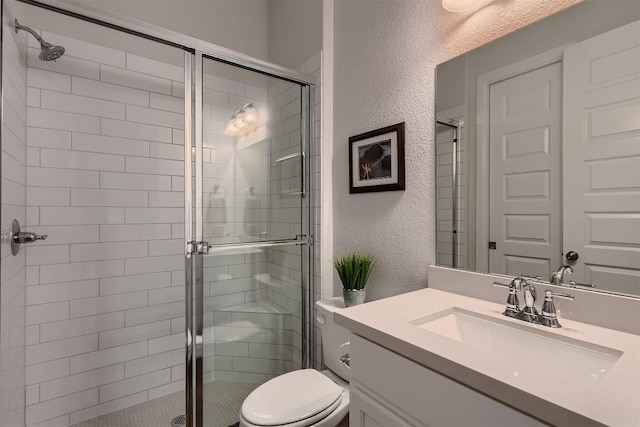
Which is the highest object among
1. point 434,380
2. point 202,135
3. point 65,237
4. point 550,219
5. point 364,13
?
point 364,13

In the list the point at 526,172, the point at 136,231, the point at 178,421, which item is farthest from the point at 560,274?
the point at 136,231

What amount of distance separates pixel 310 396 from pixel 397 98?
1371 mm

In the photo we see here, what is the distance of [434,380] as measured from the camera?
0.71 m

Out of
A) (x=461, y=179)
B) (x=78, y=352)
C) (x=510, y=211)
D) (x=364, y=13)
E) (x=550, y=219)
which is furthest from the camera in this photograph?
(x=78, y=352)

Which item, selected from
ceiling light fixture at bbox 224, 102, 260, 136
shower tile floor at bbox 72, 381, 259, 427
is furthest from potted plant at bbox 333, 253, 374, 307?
ceiling light fixture at bbox 224, 102, 260, 136

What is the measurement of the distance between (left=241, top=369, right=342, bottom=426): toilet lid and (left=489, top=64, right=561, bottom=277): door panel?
0.84m

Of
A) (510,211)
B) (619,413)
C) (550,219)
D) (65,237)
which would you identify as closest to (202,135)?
(65,237)

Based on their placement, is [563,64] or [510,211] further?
[510,211]

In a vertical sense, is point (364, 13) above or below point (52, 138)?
above

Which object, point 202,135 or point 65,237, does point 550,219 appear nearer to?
point 202,135

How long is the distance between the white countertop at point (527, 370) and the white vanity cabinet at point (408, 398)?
2cm

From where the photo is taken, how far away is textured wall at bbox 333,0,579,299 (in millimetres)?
1272

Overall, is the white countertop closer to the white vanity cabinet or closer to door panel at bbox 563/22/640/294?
the white vanity cabinet

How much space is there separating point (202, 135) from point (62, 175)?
935 millimetres
